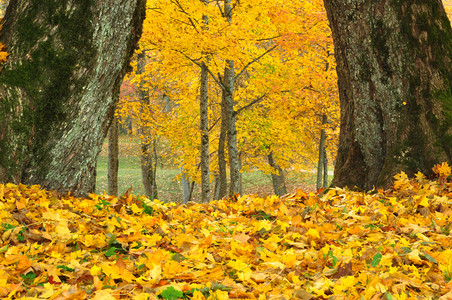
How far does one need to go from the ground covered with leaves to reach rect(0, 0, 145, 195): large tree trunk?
1.03 ft

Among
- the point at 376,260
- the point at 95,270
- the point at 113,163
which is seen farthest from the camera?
the point at 113,163

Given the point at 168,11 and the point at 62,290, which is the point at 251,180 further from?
the point at 62,290

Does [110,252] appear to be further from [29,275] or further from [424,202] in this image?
[424,202]

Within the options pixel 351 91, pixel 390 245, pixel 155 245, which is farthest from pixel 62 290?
pixel 351 91

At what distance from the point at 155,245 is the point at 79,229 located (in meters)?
0.52

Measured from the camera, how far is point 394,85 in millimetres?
4305

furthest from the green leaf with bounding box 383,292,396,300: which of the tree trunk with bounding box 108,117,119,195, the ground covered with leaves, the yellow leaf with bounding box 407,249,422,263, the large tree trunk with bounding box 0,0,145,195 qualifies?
the tree trunk with bounding box 108,117,119,195

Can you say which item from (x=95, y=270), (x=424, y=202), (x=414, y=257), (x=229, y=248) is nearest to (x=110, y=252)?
(x=95, y=270)

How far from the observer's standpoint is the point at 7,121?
3.52m

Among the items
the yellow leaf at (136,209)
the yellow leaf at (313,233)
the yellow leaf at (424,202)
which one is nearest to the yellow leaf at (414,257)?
the yellow leaf at (313,233)

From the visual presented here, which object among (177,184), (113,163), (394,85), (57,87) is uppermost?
(394,85)

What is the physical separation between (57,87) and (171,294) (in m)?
2.60

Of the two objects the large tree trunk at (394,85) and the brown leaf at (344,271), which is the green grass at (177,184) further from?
the brown leaf at (344,271)

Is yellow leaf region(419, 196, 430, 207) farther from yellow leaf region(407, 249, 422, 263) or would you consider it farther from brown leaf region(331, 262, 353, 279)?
brown leaf region(331, 262, 353, 279)
